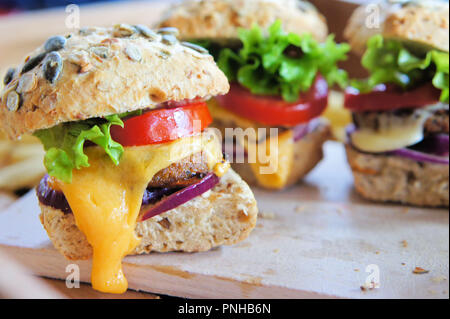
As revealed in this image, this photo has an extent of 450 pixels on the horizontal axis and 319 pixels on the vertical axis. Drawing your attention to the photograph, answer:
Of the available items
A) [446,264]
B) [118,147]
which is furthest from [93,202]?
[446,264]

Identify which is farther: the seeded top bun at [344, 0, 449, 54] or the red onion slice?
the seeded top bun at [344, 0, 449, 54]

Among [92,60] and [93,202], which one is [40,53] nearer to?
[92,60]

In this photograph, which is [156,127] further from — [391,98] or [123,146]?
[391,98]

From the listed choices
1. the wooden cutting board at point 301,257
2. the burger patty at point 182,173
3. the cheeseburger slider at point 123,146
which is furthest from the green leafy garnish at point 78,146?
the wooden cutting board at point 301,257

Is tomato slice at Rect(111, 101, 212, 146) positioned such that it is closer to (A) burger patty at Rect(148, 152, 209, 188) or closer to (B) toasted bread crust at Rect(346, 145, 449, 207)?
(A) burger patty at Rect(148, 152, 209, 188)

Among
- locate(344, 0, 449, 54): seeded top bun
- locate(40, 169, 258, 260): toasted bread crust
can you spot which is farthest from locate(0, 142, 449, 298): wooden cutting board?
locate(344, 0, 449, 54): seeded top bun

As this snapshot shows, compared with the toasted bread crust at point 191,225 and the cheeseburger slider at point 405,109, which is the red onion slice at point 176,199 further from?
the cheeseburger slider at point 405,109

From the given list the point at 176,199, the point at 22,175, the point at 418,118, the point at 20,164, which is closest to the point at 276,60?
the point at 418,118
